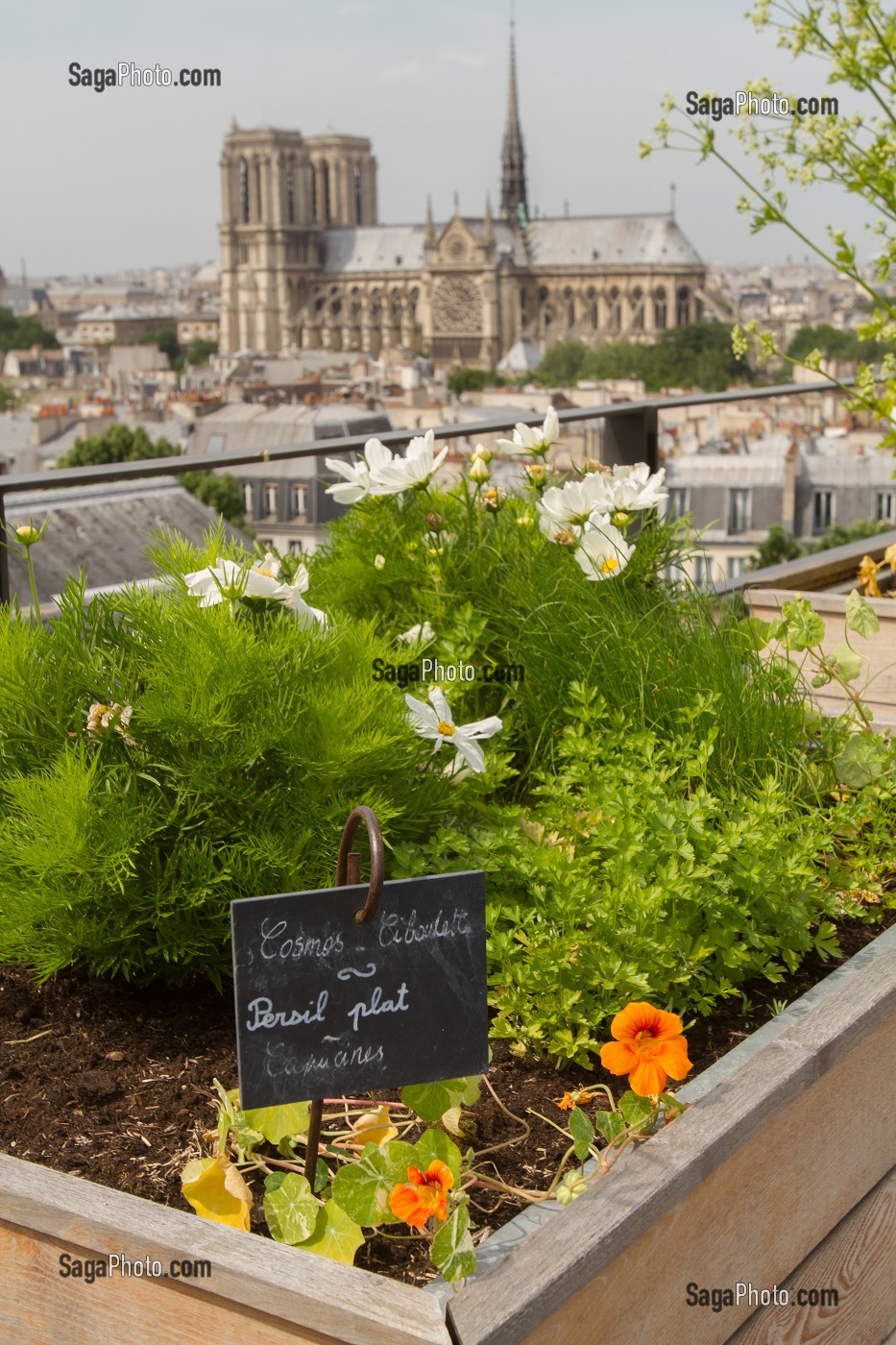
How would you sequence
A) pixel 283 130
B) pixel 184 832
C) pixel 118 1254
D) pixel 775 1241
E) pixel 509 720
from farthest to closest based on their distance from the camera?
pixel 283 130, pixel 509 720, pixel 184 832, pixel 775 1241, pixel 118 1254

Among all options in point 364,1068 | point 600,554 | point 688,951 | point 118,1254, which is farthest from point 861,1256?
point 600,554

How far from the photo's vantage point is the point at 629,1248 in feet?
3.98

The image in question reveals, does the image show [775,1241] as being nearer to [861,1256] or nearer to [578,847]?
[861,1256]

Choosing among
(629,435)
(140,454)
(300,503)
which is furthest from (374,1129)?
(140,454)

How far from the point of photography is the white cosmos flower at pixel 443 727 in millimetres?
1717

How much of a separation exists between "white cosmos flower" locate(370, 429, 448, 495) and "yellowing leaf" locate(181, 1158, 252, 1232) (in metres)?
1.27

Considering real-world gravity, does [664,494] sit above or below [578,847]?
above

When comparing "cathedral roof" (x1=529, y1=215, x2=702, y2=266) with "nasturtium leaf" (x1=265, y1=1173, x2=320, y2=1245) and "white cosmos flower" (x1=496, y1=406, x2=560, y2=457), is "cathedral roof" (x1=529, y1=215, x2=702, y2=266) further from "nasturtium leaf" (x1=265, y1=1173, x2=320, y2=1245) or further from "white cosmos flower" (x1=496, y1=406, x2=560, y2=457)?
"nasturtium leaf" (x1=265, y1=1173, x2=320, y2=1245)

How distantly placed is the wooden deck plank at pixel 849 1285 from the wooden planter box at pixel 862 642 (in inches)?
50.3

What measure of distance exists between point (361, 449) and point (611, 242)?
3626 inches

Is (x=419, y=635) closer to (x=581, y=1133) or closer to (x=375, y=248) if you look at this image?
(x=581, y=1133)

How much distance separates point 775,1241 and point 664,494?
3.72 ft

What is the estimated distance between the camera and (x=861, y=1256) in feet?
5.40

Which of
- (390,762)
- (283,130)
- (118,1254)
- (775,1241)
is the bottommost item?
(775,1241)
